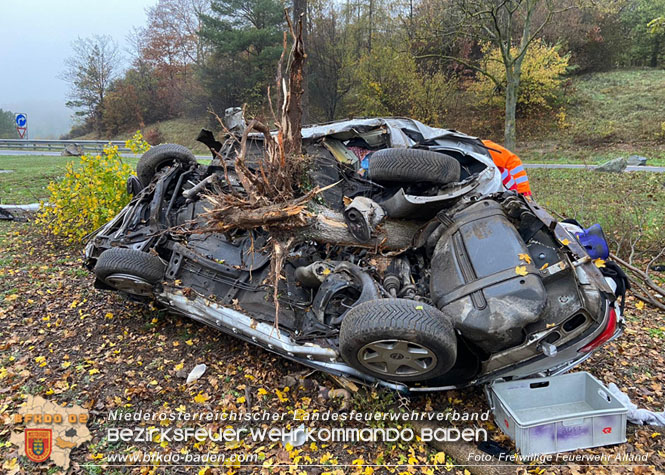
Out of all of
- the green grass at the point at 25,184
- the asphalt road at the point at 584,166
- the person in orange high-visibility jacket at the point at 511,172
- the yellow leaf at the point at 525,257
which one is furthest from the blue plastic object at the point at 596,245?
the green grass at the point at 25,184

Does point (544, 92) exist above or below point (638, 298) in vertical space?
above

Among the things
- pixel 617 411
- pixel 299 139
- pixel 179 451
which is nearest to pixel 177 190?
pixel 299 139

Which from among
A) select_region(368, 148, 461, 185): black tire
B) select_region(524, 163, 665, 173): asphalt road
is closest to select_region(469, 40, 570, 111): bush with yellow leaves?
select_region(524, 163, 665, 173): asphalt road

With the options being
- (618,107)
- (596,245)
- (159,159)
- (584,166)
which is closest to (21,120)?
(159,159)

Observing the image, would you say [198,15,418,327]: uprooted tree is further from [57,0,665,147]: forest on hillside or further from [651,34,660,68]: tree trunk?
[651,34,660,68]: tree trunk

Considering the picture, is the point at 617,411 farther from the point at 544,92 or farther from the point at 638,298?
the point at 544,92

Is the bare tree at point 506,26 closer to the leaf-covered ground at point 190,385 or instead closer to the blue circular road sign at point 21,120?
the leaf-covered ground at point 190,385

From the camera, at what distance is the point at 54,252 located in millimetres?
6137

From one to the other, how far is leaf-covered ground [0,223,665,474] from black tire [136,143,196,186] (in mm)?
1533

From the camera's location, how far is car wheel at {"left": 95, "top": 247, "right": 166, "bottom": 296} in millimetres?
3652

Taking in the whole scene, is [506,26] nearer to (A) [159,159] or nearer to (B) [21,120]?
(A) [159,159]

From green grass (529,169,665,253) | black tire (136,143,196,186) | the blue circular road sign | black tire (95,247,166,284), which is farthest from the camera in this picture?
the blue circular road sign

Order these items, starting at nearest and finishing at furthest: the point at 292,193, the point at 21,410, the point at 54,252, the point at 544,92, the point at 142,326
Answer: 1. the point at 21,410
2. the point at 292,193
3. the point at 142,326
4. the point at 54,252
5. the point at 544,92

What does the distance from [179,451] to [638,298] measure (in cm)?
515
